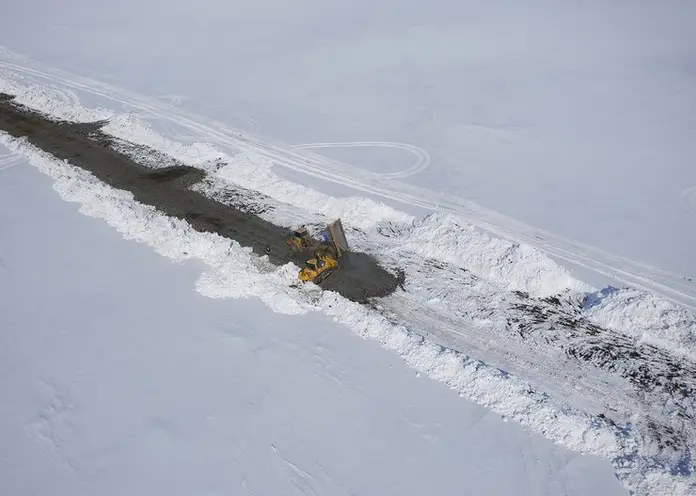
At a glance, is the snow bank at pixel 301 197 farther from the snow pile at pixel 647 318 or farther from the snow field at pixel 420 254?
the snow pile at pixel 647 318

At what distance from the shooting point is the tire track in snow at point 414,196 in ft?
46.4

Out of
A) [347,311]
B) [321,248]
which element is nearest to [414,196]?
[321,248]

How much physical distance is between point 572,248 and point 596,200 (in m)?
2.90

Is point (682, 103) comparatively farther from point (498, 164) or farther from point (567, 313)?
point (567, 313)

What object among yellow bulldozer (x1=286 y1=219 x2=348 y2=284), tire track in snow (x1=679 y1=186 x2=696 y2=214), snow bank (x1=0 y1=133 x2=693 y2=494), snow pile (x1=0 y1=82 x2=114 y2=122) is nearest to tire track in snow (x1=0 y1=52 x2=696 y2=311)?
snow pile (x1=0 y1=82 x2=114 y2=122)

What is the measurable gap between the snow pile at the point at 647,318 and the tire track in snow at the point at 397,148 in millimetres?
8163

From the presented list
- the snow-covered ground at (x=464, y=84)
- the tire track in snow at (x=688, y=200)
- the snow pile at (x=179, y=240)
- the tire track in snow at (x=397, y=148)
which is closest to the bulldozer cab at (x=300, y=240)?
the snow pile at (x=179, y=240)

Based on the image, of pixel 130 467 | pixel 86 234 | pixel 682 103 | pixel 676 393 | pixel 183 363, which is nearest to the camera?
pixel 130 467

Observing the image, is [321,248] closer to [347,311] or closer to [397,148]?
[347,311]

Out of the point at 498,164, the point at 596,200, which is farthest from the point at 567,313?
the point at 498,164

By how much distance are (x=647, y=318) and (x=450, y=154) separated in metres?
9.78

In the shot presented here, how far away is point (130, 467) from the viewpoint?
1054 cm

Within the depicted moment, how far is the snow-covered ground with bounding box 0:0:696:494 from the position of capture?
40.6 ft

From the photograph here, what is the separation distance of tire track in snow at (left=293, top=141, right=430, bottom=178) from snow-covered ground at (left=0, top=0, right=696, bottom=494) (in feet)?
0.34
